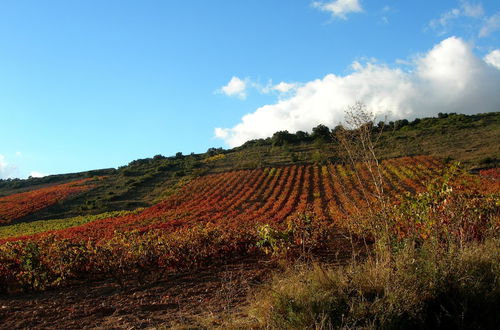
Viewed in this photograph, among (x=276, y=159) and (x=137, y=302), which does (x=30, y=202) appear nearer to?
(x=276, y=159)

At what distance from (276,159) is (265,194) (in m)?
17.9

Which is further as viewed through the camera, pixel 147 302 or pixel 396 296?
pixel 147 302

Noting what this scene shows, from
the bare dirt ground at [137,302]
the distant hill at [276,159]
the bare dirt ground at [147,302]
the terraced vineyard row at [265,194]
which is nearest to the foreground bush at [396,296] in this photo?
the bare dirt ground at [147,302]

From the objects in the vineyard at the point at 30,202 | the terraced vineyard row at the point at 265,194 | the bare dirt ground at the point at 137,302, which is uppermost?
the vineyard at the point at 30,202

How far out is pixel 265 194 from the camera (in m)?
30.4

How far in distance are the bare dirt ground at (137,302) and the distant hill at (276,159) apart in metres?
21.4

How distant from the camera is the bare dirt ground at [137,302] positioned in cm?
562

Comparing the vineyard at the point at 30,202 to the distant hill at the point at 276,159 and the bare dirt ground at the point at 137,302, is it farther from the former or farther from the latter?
the bare dirt ground at the point at 137,302

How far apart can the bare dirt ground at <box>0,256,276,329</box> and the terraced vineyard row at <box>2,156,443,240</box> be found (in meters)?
10.8

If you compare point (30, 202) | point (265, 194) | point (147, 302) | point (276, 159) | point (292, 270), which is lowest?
point (147, 302)

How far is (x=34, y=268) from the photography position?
816 cm

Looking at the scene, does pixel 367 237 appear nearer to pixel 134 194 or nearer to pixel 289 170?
pixel 289 170

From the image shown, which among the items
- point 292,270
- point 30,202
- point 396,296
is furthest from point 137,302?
point 30,202

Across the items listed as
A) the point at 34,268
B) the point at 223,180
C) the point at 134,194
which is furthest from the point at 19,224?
the point at 34,268
